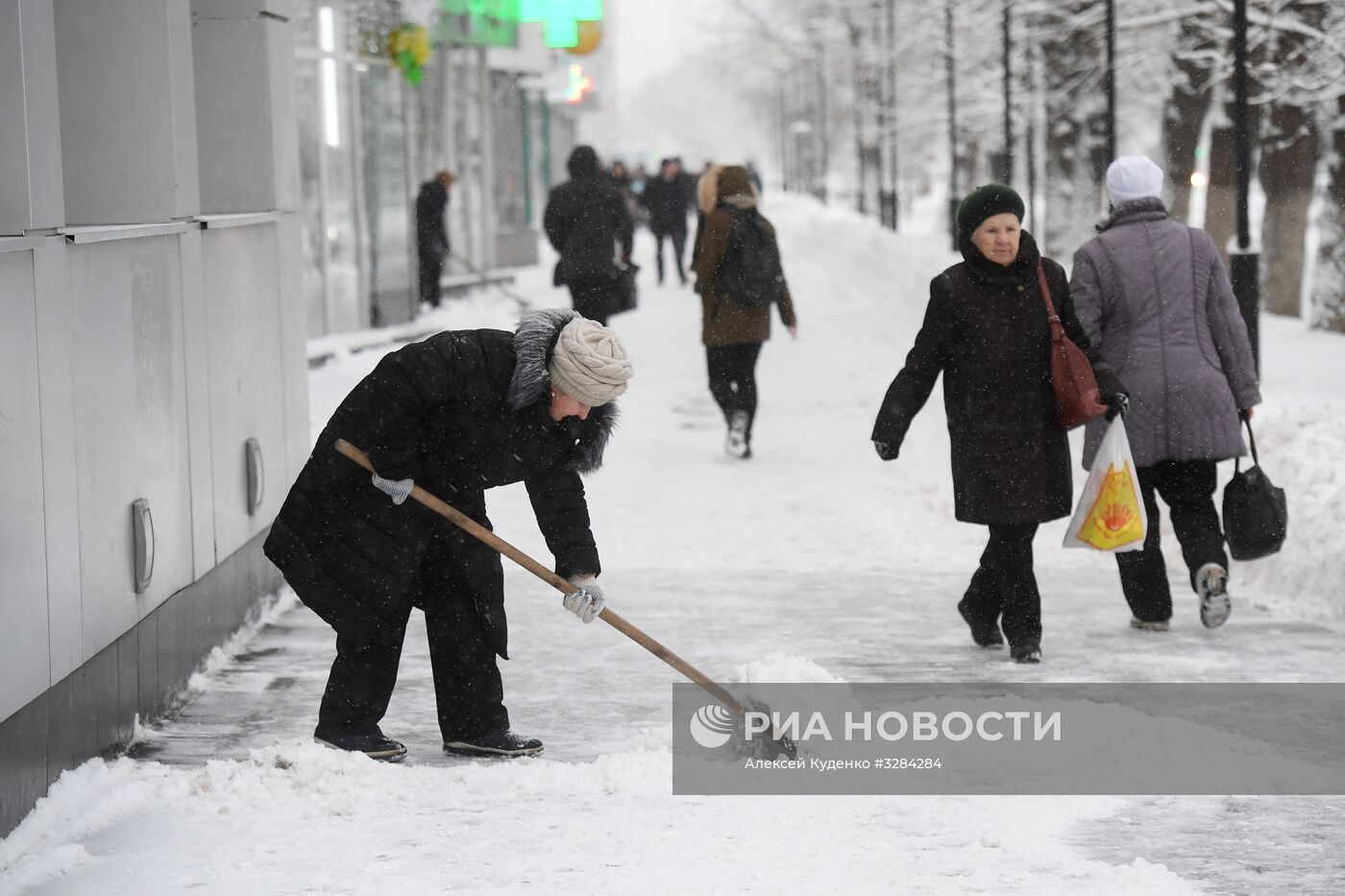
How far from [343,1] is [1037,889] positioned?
17.0 meters

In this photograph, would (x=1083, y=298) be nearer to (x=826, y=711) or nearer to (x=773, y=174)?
(x=826, y=711)

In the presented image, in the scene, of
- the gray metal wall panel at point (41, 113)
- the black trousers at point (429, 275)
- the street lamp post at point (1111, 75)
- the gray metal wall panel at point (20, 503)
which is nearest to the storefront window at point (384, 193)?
the black trousers at point (429, 275)

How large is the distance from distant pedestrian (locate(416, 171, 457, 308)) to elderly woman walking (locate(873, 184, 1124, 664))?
15.5 meters

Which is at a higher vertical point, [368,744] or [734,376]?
[734,376]

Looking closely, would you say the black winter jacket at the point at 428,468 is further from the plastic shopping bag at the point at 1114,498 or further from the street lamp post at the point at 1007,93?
the street lamp post at the point at 1007,93

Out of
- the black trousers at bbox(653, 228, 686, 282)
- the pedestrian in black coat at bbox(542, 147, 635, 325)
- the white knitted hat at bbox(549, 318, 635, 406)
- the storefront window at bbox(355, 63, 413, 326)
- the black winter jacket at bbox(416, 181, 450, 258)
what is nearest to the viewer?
the white knitted hat at bbox(549, 318, 635, 406)

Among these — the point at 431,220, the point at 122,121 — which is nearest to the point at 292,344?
the point at 122,121

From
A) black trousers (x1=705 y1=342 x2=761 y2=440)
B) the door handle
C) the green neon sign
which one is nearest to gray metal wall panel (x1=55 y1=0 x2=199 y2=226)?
the door handle

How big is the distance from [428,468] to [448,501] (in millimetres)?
124

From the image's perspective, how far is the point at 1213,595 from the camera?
22.8 feet

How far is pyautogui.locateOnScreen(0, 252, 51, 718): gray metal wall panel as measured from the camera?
4.59m

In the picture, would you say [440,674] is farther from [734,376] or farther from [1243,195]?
[1243,195]

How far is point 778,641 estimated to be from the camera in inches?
280

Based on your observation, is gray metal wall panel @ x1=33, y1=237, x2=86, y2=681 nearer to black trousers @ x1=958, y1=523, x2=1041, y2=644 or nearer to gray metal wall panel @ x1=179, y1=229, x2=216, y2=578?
gray metal wall panel @ x1=179, y1=229, x2=216, y2=578
